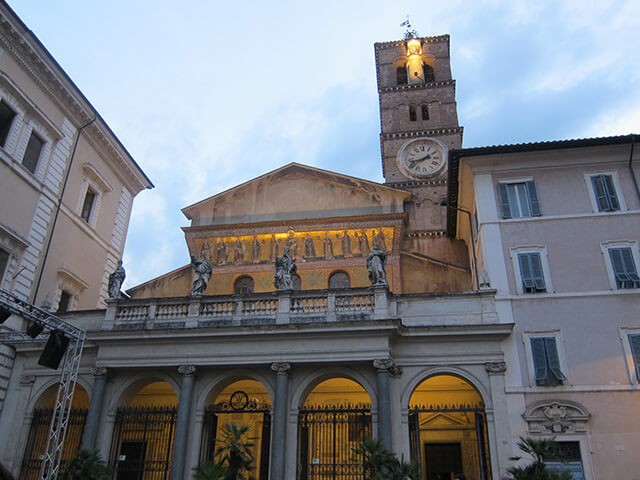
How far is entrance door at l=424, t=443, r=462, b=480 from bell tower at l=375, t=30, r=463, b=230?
15.0 meters

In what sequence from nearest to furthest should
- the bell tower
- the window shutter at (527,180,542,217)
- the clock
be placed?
the window shutter at (527,180,542,217) → the bell tower → the clock

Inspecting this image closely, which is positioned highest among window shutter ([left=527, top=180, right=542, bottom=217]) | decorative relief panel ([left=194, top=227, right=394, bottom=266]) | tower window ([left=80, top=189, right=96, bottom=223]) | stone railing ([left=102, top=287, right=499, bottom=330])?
tower window ([left=80, top=189, right=96, bottom=223])

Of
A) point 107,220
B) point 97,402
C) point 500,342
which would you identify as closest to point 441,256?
point 500,342

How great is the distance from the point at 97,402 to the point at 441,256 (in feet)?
62.2

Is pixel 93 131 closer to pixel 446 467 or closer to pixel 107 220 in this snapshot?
pixel 107 220

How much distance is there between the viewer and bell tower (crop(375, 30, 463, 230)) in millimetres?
32938

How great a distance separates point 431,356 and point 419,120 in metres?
24.6

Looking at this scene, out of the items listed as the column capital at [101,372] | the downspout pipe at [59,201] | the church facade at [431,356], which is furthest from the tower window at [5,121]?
the column capital at [101,372]

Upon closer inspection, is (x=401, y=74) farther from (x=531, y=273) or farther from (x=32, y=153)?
(x=32, y=153)

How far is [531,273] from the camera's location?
54.1 ft

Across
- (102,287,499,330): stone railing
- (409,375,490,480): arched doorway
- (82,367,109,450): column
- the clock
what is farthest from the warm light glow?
(82,367,109,450): column

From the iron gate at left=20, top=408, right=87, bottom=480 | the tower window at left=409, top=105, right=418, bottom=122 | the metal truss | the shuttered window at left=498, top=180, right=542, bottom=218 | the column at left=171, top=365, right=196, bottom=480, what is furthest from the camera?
the tower window at left=409, top=105, right=418, bottom=122

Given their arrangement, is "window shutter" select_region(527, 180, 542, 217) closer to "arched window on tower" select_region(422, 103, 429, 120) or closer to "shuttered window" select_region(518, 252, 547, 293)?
"shuttered window" select_region(518, 252, 547, 293)

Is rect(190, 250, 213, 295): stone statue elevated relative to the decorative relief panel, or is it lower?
lower
